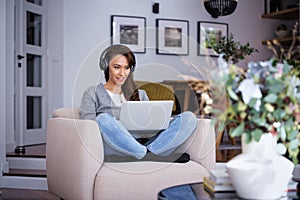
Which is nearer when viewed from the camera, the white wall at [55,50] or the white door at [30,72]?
the white door at [30,72]

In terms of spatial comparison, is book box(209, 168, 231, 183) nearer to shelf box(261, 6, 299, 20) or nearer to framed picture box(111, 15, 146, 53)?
framed picture box(111, 15, 146, 53)

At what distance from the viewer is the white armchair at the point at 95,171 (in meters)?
2.44

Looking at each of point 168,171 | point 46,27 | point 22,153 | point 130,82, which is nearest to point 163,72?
point 46,27

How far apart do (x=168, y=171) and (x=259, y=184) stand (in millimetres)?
1077

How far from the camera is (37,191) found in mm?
3811

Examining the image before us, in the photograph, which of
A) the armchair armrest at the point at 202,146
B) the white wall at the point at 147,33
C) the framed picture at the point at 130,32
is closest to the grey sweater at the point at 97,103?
the armchair armrest at the point at 202,146

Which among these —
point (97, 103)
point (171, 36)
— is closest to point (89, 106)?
point (97, 103)

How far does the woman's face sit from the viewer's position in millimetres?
2973

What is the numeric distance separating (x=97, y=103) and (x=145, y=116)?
0.37 metres

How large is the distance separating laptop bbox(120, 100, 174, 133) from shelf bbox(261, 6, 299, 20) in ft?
13.6

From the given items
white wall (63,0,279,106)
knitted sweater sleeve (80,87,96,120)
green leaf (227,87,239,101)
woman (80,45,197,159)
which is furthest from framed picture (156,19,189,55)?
green leaf (227,87,239,101)

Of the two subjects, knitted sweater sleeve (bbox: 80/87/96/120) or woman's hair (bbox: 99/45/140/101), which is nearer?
knitted sweater sleeve (bbox: 80/87/96/120)

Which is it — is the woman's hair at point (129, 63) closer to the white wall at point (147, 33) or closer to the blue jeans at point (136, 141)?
the blue jeans at point (136, 141)

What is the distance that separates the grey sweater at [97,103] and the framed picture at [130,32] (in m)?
3.13
